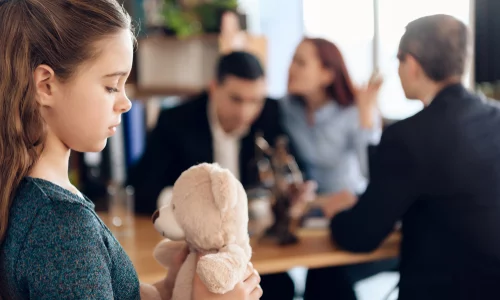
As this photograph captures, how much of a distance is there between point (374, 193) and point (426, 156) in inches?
7.1

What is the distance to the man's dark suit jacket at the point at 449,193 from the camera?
1.61 meters

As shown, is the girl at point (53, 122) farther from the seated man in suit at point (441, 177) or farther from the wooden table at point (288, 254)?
the seated man in suit at point (441, 177)

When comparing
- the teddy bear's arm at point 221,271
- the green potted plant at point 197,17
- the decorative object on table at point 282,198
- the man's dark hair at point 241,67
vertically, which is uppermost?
the green potted plant at point 197,17

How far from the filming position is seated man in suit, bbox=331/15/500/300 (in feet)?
5.30

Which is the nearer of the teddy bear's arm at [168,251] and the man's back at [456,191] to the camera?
the teddy bear's arm at [168,251]

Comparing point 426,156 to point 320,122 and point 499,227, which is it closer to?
point 499,227

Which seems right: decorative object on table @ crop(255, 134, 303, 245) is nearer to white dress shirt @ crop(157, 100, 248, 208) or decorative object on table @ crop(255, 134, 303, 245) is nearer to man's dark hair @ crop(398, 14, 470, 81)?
man's dark hair @ crop(398, 14, 470, 81)

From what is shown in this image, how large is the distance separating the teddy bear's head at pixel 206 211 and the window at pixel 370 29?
2839 mm

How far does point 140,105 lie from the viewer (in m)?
3.04

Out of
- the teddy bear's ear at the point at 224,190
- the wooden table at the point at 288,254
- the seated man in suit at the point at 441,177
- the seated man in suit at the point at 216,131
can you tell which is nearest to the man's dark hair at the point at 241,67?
the seated man in suit at the point at 216,131

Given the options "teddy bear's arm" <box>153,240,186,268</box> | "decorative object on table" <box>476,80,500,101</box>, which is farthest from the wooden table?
"decorative object on table" <box>476,80,500,101</box>

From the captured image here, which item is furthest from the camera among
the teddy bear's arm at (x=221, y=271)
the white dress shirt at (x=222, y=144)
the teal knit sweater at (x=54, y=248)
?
the white dress shirt at (x=222, y=144)

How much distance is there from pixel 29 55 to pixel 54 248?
27 cm

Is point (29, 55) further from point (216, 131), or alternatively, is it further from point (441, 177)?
point (216, 131)
